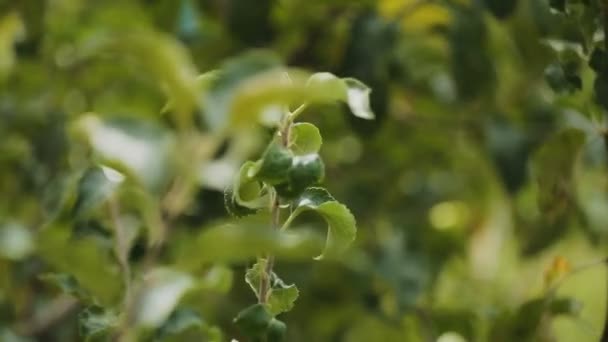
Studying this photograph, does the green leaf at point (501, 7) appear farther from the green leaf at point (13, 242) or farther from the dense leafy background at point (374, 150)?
the green leaf at point (13, 242)

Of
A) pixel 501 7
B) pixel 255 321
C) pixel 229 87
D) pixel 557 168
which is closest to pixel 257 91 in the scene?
pixel 229 87

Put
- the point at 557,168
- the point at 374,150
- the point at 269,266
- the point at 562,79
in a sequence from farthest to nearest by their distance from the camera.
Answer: the point at 374,150
the point at 557,168
the point at 562,79
the point at 269,266

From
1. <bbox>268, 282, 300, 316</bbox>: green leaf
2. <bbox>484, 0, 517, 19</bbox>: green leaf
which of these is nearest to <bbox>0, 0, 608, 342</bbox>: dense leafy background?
<bbox>484, 0, 517, 19</bbox>: green leaf

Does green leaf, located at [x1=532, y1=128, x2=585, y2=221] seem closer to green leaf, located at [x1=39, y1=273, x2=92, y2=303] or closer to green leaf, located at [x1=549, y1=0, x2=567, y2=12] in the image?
green leaf, located at [x1=549, y1=0, x2=567, y2=12]

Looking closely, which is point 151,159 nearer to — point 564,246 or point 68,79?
point 68,79

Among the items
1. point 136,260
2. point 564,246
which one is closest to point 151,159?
point 136,260

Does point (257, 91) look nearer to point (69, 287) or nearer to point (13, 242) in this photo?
point (69, 287)

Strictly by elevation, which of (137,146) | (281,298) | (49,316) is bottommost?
(49,316)
